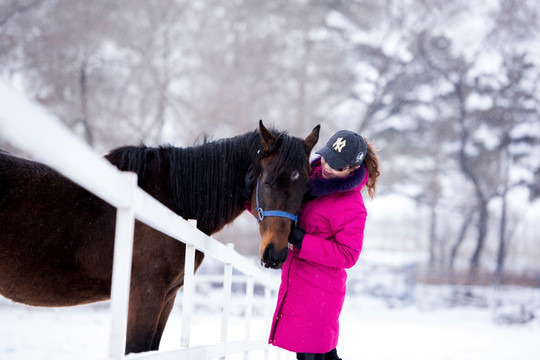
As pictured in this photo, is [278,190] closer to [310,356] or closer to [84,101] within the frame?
[310,356]

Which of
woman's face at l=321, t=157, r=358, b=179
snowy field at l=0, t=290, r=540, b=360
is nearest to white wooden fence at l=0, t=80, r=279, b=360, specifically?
woman's face at l=321, t=157, r=358, b=179

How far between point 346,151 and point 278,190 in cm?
40

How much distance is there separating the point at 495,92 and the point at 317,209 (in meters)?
16.5

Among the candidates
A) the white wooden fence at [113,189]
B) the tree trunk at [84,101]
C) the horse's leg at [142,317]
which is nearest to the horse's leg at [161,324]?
the horse's leg at [142,317]

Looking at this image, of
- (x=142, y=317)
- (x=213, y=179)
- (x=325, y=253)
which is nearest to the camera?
(x=325, y=253)

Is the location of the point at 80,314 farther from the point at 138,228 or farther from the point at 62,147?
the point at 62,147

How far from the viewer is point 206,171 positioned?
2865 millimetres

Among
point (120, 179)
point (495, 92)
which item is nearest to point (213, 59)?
point (495, 92)

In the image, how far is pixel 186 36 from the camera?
15375mm

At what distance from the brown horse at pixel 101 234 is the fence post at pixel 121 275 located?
1.11 meters

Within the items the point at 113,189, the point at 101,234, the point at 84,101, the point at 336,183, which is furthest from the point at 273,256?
the point at 84,101

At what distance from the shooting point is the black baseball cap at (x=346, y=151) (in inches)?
91.4

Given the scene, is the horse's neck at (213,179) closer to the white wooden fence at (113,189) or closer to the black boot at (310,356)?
the white wooden fence at (113,189)

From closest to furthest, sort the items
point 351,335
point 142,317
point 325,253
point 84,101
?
1. point 325,253
2. point 142,317
3. point 351,335
4. point 84,101
